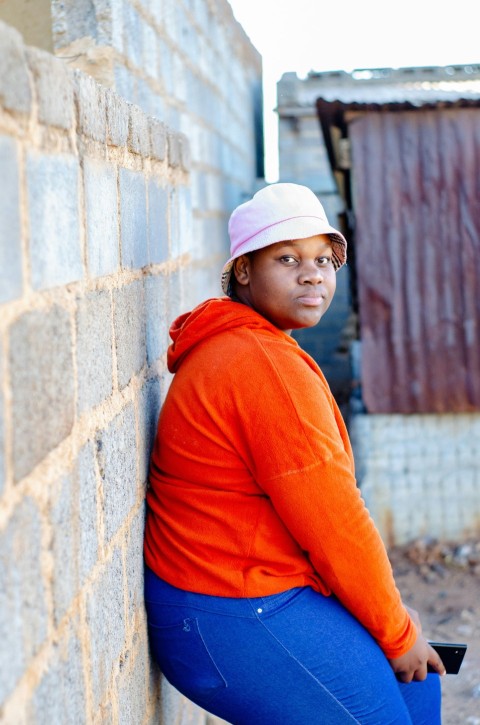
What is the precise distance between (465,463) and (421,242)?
1.67m

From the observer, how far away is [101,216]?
6.11 feet

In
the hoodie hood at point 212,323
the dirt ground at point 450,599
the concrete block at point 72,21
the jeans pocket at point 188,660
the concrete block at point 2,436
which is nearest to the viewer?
the concrete block at point 2,436

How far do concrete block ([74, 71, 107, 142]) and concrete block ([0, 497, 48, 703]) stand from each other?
0.74 metres

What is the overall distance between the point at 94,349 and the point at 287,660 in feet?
2.81

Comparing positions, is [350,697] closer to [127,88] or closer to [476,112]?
[127,88]

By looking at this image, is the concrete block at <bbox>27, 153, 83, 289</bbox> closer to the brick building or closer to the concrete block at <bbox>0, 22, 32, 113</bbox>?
the concrete block at <bbox>0, 22, 32, 113</bbox>

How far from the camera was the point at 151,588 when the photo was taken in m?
2.29

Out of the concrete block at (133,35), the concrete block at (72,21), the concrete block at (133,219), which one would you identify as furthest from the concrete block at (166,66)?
the concrete block at (133,219)

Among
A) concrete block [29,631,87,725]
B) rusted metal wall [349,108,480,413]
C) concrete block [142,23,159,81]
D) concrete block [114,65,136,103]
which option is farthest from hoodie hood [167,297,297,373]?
rusted metal wall [349,108,480,413]

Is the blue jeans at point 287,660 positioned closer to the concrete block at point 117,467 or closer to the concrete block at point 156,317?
the concrete block at point 117,467

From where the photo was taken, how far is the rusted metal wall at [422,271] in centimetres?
690

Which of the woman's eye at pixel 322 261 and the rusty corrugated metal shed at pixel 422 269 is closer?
the woman's eye at pixel 322 261

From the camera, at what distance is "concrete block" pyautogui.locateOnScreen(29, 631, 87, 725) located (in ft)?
4.42

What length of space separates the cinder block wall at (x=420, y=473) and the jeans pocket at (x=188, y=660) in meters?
4.71
